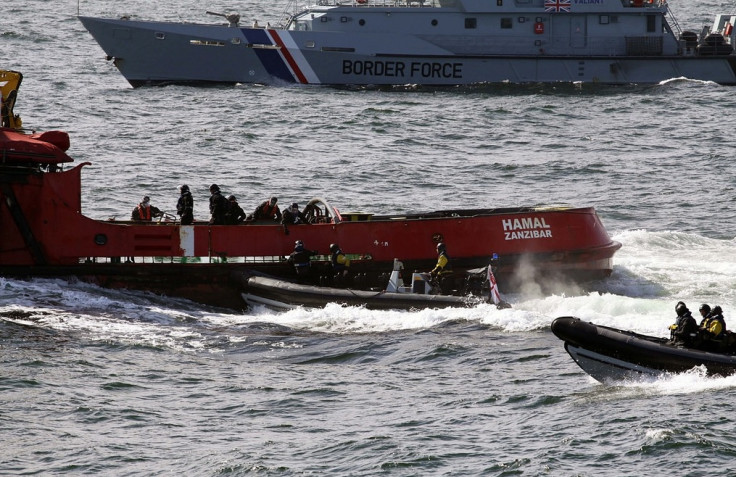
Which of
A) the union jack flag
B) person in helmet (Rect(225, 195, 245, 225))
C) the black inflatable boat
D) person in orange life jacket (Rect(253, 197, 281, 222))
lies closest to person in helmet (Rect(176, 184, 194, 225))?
person in helmet (Rect(225, 195, 245, 225))

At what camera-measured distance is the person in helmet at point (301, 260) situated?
73.2 feet

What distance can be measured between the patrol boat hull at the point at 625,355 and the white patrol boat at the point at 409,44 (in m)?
32.3

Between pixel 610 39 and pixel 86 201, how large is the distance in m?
26.9

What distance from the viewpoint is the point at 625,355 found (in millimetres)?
17500

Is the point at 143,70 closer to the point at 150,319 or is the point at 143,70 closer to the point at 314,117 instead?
the point at 314,117

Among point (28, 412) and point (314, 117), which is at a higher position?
point (314, 117)

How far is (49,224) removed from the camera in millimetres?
22516

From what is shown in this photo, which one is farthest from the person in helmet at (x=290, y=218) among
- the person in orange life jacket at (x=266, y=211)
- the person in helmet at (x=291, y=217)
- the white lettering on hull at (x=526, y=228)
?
the white lettering on hull at (x=526, y=228)

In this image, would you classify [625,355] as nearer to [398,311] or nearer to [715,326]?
[715,326]

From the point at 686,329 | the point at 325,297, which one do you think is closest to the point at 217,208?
the point at 325,297

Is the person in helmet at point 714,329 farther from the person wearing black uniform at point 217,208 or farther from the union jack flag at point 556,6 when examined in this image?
the union jack flag at point 556,6

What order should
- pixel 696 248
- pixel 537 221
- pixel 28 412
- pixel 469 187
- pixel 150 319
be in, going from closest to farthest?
pixel 28 412 → pixel 150 319 → pixel 537 221 → pixel 696 248 → pixel 469 187

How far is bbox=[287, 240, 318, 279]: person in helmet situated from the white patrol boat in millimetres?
27340

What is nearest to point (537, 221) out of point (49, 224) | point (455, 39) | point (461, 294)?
point (461, 294)
